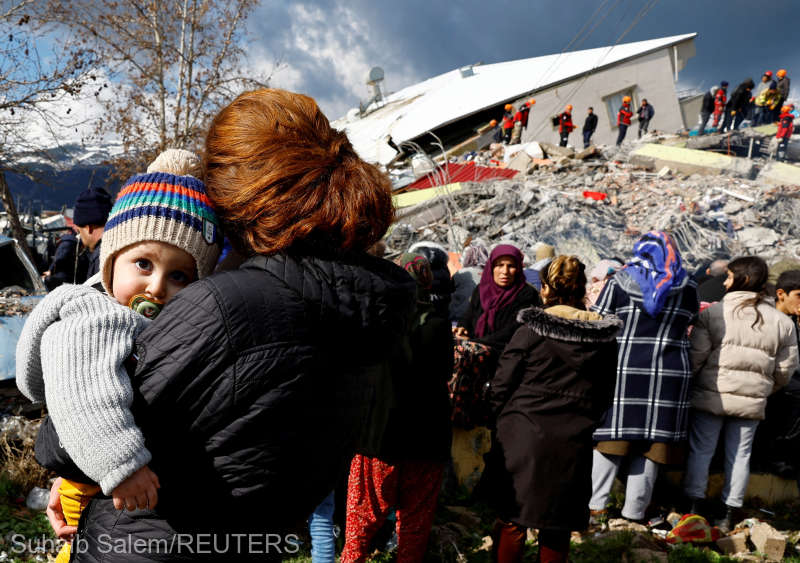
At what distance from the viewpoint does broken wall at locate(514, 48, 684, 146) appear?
77.7ft

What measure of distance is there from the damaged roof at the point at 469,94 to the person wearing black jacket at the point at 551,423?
63.3ft

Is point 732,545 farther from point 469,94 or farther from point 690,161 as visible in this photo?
point 469,94

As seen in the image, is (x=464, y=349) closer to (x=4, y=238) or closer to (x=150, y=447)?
(x=150, y=447)

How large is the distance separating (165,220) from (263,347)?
443mm

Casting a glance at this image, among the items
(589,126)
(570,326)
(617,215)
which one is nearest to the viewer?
(570,326)

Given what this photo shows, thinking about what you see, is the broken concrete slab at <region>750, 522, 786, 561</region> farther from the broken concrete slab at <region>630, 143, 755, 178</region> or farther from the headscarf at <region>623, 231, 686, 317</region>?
the broken concrete slab at <region>630, 143, 755, 178</region>

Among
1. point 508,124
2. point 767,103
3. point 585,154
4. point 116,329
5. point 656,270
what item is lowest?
point 116,329

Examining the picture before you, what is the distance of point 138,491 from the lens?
991 millimetres

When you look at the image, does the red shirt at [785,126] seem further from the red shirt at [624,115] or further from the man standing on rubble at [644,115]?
the man standing on rubble at [644,115]

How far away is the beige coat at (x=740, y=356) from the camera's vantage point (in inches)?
142

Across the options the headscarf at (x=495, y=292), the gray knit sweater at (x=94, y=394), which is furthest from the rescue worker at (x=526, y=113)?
the gray knit sweater at (x=94, y=394)

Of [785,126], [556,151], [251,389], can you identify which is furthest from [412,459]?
[785,126]

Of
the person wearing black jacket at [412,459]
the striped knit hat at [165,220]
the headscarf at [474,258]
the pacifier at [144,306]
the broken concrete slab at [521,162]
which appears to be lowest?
the person wearing black jacket at [412,459]

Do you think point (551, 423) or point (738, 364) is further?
point (738, 364)
